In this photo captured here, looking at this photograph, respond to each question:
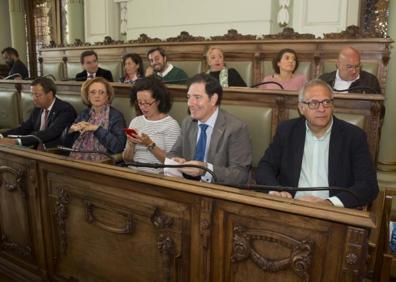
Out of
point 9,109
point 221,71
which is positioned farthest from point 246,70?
point 9,109

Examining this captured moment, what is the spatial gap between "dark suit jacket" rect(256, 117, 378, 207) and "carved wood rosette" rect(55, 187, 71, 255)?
884 millimetres

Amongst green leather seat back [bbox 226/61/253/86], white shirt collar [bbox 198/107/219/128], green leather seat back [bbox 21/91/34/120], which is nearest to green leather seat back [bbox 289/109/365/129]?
white shirt collar [bbox 198/107/219/128]

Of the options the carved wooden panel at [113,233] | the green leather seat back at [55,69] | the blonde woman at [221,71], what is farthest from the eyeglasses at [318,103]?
the green leather seat back at [55,69]

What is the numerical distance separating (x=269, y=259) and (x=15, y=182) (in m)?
1.28

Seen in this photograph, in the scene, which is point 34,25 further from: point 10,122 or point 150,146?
point 150,146

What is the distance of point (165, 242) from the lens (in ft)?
4.23

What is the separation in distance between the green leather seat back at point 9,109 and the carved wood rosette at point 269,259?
2977 mm

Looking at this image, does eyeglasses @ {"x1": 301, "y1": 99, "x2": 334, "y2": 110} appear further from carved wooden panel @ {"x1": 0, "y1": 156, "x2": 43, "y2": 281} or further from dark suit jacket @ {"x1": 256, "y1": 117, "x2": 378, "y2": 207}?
carved wooden panel @ {"x1": 0, "y1": 156, "x2": 43, "y2": 281}

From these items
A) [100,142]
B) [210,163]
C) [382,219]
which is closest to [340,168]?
[382,219]

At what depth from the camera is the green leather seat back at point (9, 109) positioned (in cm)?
343

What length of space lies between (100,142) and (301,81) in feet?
6.06

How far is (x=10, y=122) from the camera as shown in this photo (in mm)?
3475

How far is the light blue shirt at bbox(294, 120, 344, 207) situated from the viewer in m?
1.61

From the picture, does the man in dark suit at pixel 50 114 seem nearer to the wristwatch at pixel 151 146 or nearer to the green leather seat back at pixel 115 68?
the wristwatch at pixel 151 146
